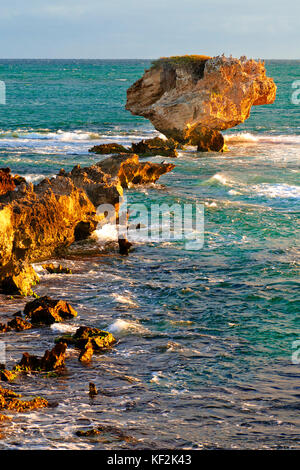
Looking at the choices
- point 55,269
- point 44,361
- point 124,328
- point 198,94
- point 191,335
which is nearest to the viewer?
point 44,361

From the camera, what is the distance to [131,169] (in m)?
32.6

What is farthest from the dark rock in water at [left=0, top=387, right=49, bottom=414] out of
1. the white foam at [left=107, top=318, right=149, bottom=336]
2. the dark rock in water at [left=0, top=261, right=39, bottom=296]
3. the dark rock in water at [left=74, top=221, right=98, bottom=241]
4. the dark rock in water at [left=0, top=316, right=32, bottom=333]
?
the dark rock in water at [left=74, top=221, right=98, bottom=241]

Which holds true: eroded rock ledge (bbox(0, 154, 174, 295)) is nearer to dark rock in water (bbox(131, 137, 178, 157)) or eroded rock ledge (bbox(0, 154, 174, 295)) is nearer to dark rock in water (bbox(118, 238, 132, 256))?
dark rock in water (bbox(118, 238, 132, 256))

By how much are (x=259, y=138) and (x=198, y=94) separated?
13652 millimetres

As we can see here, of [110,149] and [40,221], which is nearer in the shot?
[40,221]

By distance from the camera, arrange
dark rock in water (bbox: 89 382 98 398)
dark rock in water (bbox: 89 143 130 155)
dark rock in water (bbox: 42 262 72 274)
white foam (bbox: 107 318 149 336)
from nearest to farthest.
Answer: dark rock in water (bbox: 89 382 98 398)
white foam (bbox: 107 318 149 336)
dark rock in water (bbox: 42 262 72 274)
dark rock in water (bbox: 89 143 130 155)

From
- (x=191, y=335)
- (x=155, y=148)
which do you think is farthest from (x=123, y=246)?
(x=155, y=148)

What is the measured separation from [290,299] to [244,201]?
518 inches

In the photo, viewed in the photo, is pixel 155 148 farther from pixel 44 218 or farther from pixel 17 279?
pixel 17 279

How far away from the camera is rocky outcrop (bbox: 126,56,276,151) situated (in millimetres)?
42188

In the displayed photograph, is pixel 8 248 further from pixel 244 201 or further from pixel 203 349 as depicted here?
pixel 244 201

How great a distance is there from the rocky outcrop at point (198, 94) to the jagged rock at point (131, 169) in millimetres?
9834

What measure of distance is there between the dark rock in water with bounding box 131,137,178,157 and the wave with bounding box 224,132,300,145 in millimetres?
9996

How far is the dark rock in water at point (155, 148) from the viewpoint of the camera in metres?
42.4
